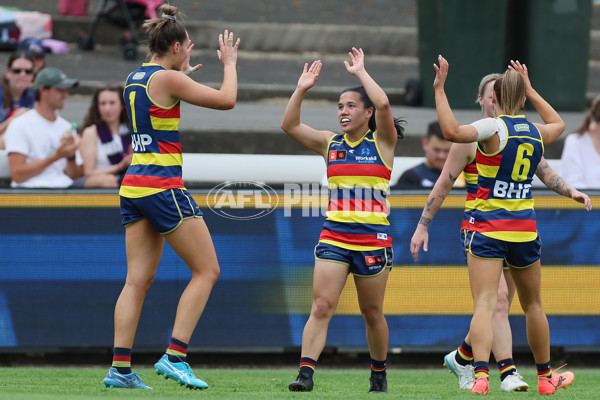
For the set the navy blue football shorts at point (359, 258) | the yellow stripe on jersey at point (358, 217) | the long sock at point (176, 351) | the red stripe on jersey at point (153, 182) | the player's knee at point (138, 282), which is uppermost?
the red stripe on jersey at point (153, 182)

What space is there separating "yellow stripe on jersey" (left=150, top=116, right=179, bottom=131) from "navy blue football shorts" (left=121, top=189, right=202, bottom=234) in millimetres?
386

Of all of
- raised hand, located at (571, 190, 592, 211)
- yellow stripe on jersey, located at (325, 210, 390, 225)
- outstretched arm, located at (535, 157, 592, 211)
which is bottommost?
yellow stripe on jersey, located at (325, 210, 390, 225)

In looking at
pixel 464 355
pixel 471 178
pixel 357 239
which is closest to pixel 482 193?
pixel 471 178

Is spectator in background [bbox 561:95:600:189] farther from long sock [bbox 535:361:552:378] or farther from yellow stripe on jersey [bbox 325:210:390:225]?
yellow stripe on jersey [bbox 325:210:390:225]

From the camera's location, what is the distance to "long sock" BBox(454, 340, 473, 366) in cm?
700

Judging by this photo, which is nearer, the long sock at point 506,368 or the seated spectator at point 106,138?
the long sock at point 506,368

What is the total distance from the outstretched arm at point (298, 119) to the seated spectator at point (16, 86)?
14.7 feet

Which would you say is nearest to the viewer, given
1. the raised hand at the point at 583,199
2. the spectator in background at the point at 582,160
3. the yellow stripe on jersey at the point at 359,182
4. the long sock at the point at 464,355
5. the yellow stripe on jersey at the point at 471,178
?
the yellow stripe on jersey at the point at 359,182

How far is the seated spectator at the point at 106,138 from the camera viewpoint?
356 inches

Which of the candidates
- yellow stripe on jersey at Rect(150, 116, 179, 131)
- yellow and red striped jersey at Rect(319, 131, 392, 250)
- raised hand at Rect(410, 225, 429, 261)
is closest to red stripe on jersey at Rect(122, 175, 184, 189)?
yellow stripe on jersey at Rect(150, 116, 179, 131)

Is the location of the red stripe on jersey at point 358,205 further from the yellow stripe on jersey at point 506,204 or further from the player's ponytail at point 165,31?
the player's ponytail at point 165,31

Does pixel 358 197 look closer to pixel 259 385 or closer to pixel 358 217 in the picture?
pixel 358 217

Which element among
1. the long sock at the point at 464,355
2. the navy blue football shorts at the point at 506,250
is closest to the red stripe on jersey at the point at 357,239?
the navy blue football shorts at the point at 506,250

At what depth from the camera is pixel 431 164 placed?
8.76 metres
